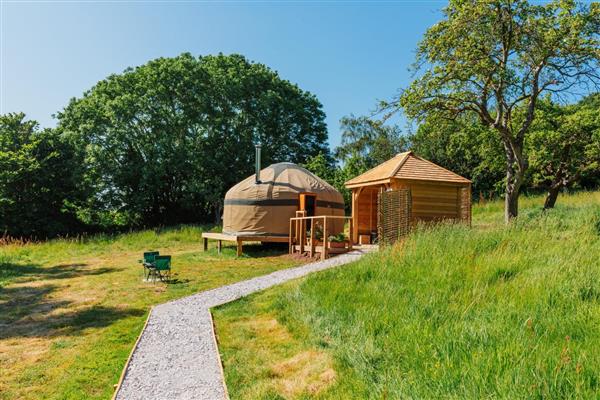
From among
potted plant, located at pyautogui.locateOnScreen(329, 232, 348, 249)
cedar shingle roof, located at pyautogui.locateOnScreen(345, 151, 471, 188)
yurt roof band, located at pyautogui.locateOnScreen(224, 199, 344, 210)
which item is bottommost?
potted plant, located at pyautogui.locateOnScreen(329, 232, 348, 249)

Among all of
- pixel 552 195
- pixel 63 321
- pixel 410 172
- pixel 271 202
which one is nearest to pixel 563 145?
pixel 552 195

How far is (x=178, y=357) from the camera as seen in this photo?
4.21m

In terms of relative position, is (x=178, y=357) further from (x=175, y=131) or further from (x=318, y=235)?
(x=175, y=131)

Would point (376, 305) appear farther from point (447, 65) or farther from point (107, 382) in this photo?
point (447, 65)

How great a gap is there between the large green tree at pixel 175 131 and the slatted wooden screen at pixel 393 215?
1502 cm

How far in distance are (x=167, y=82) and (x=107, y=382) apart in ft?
70.5

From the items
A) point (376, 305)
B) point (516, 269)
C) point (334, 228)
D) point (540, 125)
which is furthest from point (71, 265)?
point (540, 125)

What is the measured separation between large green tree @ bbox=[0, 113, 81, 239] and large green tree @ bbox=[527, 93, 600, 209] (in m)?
20.1

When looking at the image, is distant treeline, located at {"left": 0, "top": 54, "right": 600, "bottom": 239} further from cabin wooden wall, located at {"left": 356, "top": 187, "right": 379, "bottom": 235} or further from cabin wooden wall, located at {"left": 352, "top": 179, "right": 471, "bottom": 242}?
cabin wooden wall, located at {"left": 352, "top": 179, "right": 471, "bottom": 242}

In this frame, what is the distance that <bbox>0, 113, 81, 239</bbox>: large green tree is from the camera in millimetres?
20406

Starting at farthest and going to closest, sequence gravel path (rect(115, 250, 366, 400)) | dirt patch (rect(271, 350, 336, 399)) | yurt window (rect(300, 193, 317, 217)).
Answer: yurt window (rect(300, 193, 317, 217)) < gravel path (rect(115, 250, 366, 400)) < dirt patch (rect(271, 350, 336, 399))

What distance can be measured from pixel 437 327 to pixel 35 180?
74.5 feet

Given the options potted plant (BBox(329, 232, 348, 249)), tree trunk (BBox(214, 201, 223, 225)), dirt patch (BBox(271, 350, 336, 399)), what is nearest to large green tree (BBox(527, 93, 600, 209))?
potted plant (BBox(329, 232, 348, 249))

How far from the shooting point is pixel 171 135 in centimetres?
2366
